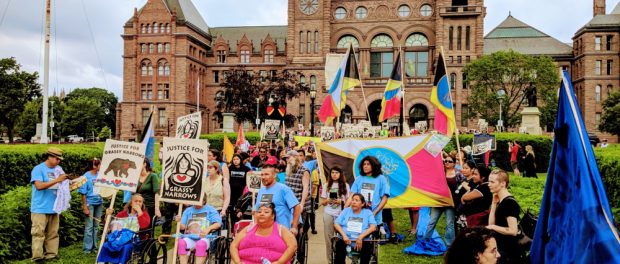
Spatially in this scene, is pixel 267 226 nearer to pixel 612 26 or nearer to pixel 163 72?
pixel 163 72

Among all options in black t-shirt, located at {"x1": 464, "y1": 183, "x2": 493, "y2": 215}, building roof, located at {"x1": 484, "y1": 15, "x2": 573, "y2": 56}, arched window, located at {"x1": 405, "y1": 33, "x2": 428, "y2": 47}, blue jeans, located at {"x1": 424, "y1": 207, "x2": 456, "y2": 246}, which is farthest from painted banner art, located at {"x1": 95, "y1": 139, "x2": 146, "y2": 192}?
building roof, located at {"x1": 484, "y1": 15, "x2": 573, "y2": 56}

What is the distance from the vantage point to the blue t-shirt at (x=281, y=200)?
7.23 meters

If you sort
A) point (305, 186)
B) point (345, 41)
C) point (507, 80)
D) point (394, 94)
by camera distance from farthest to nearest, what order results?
1. point (345, 41)
2. point (507, 80)
3. point (394, 94)
4. point (305, 186)

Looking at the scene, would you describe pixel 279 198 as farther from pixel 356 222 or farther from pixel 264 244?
pixel 264 244

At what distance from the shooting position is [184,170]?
7.40m

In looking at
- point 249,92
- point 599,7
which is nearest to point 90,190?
point 249,92

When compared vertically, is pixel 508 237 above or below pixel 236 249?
above

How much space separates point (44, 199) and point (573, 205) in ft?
27.0

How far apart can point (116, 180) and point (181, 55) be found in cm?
6175

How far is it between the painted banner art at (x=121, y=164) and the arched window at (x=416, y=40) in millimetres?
58260

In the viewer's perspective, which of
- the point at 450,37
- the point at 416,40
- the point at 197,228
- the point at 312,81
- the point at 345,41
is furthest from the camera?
the point at 345,41

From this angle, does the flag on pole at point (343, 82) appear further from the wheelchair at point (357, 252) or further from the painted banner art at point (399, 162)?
the wheelchair at point (357, 252)

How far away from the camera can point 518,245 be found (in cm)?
583

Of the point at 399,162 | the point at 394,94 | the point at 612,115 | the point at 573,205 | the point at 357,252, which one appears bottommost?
the point at 357,252
